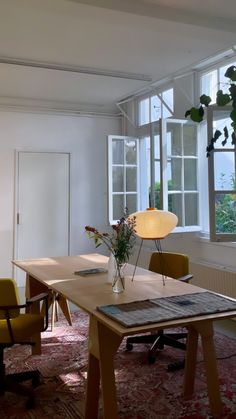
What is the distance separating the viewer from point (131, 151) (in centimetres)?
621

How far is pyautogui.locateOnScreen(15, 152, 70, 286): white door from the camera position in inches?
250

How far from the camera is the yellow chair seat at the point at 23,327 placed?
273 cm

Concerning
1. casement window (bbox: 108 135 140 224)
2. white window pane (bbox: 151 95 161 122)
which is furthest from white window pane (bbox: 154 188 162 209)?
white window pane (bbox: 151 95 161 122)

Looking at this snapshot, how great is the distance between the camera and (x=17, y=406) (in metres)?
2.71

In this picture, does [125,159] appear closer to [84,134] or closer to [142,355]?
[84,134]

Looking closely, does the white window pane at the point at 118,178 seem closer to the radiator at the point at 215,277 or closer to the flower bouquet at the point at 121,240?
the radiator at the point at 215,277

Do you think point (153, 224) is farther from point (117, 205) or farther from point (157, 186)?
point (117, 205)

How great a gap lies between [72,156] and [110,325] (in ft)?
16.1

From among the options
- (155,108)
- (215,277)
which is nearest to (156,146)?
(155,108)

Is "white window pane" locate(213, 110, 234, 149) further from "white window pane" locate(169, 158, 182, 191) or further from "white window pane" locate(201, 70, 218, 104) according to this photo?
"white window pane" locate(169, 158, 182, 191)

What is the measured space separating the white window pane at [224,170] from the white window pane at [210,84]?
1.09 meters

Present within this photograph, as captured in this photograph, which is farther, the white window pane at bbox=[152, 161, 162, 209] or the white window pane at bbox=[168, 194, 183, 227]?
the white window pane at bbox=[152, 161, 162, 209]

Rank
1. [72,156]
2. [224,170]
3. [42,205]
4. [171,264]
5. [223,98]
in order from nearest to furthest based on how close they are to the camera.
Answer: [223,98]
[171,264]
[224,170]
[42,205]
[72,156]

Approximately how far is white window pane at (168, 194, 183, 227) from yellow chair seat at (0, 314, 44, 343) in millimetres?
2588
